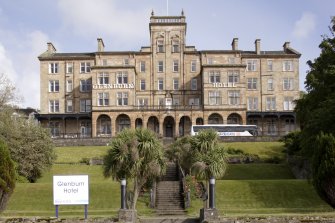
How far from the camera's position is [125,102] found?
266ft

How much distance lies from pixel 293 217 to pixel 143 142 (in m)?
12.5

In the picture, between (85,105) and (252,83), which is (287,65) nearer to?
(252,83)

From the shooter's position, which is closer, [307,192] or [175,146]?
[307,192]

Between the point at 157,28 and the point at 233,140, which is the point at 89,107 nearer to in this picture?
the point at 157,28

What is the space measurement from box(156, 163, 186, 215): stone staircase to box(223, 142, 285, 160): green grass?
1796cm

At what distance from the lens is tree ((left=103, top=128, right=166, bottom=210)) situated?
115ft

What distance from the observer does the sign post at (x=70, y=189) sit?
31125mm

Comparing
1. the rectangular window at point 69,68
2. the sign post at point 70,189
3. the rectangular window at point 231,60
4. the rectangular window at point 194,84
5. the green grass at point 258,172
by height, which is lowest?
the green grass at point 258,172

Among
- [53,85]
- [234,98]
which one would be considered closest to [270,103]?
[234,98]

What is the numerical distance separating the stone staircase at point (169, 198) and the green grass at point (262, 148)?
18.0 m

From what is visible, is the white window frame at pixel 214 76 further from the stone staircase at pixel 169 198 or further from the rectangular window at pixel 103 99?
the stone staircase at pixel 169 198

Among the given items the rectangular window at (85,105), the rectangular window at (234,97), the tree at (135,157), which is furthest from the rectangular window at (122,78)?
the tree at (135,157)

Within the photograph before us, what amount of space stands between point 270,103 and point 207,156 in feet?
171

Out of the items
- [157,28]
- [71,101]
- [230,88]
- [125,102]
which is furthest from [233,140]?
[71,101]
